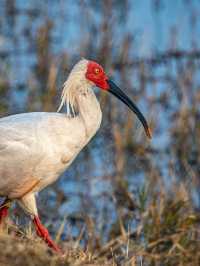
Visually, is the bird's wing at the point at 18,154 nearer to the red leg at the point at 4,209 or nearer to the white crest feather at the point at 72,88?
the red leg at the point at 4,209

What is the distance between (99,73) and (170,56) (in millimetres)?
6772

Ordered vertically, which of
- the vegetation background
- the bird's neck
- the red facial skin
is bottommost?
the vegetation background

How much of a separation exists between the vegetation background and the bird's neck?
3.07 feet

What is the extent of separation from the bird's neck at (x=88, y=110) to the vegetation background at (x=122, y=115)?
3.07 feet

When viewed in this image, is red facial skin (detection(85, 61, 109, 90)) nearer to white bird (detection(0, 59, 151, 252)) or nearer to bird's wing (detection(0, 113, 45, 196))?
white bird (detection(0, 59, 151, 252))

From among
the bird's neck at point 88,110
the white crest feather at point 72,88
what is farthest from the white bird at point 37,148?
the white crest feather at point 72,88

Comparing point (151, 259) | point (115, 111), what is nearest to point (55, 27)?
point (115, 111)

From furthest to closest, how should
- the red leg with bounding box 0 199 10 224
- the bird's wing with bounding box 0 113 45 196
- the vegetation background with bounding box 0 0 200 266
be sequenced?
the vegetation background with bounding box 0 0 200 266 < the red leg with bounding box 0 199 10 224 < the bird's wing with bounding box 0 113 45 196

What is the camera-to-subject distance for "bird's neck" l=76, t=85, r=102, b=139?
24.9 feet

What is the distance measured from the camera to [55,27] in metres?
15.3

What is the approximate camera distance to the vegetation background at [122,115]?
9.21m

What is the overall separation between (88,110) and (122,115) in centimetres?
477

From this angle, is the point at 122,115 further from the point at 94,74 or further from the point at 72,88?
the point at 72,88

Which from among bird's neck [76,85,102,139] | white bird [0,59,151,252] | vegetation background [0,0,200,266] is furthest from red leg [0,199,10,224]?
bird's neck [76,85,102,139]
